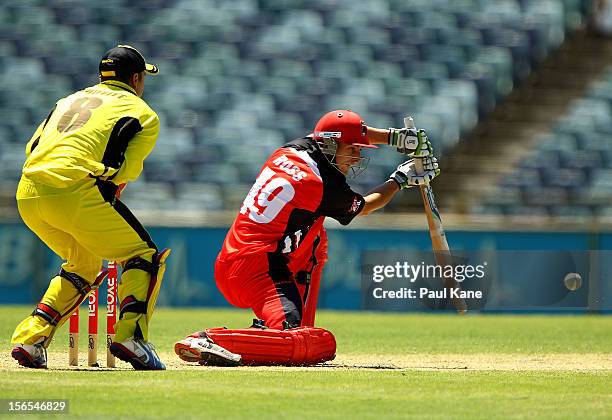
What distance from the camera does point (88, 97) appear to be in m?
6.66

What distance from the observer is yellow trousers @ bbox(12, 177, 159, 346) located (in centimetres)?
640

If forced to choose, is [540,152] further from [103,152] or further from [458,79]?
[103,152]

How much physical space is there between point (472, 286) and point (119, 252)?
7.27 meters

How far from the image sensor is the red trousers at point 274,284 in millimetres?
7352

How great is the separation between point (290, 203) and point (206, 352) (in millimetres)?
1127

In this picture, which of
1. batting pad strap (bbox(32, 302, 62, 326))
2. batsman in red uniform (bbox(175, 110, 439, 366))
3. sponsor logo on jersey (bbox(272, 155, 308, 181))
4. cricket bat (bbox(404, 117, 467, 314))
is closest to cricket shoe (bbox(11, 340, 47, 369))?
batting pad strap (bbox(32, 302, 62, 326))

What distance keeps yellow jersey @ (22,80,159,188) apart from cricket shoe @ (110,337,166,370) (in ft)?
2.96

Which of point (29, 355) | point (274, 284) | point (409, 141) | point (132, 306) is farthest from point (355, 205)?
point (29, 355)

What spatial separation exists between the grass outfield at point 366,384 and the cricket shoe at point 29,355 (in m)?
0.10

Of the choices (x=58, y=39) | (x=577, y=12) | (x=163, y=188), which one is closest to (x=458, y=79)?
(x=577, y=12)

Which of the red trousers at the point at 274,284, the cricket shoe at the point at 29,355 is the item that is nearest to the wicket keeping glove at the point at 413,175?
the red trousers at the point at 274,284

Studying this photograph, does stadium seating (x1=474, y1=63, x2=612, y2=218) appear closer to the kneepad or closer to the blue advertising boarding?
the blue advertising boarding

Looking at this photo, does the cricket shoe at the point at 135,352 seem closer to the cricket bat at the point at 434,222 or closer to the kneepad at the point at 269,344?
the kneepad at the point at 269,344

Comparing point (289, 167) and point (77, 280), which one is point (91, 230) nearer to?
point (77, 280)
